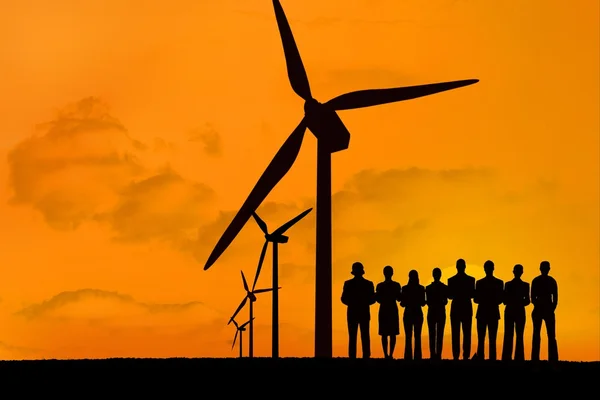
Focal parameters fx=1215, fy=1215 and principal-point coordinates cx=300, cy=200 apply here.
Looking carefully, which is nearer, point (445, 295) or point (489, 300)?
point (489, 300)

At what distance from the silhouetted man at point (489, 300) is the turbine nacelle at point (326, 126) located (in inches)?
499

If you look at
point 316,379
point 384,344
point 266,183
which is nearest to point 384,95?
point 266,183

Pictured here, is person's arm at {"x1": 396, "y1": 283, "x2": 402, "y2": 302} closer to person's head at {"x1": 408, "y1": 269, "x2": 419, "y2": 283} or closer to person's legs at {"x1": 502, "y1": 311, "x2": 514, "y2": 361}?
person's head at {"x1": 408, "y1": 269, "x2": 419, "y2": 283}

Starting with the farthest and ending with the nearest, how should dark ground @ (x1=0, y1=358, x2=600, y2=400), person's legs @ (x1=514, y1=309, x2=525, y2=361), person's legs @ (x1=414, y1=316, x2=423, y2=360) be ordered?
person's legs @ (x1=414, y1=316, x2=423, y2=360) < person's legs @ (x1=514, y1=309, x2=525, y2=361) < dark ground @ (x1=0, y1=358, x2=600, y2=400)

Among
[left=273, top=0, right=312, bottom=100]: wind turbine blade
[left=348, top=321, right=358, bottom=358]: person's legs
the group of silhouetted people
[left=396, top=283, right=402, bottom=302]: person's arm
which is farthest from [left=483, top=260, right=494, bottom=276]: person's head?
[left=273, top=0, right=312, bottom=100]: wind turbine blade

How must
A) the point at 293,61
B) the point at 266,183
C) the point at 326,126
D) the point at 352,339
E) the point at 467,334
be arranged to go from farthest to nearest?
the point at 293,61, the point at 266,183, the point at 326,126, the point at 352,339, the point at 467,334

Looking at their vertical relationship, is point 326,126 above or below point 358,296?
above

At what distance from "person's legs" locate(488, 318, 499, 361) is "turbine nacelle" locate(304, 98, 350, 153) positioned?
12.8m

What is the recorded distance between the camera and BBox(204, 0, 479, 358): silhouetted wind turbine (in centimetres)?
4234

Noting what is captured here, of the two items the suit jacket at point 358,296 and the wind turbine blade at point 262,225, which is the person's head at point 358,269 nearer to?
the suit jacket at point 358,296

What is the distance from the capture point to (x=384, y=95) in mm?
45938

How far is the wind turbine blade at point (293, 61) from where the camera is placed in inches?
1871

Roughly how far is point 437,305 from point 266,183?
14.2 meters

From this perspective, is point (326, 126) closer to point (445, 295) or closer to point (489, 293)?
point (445, 295)
